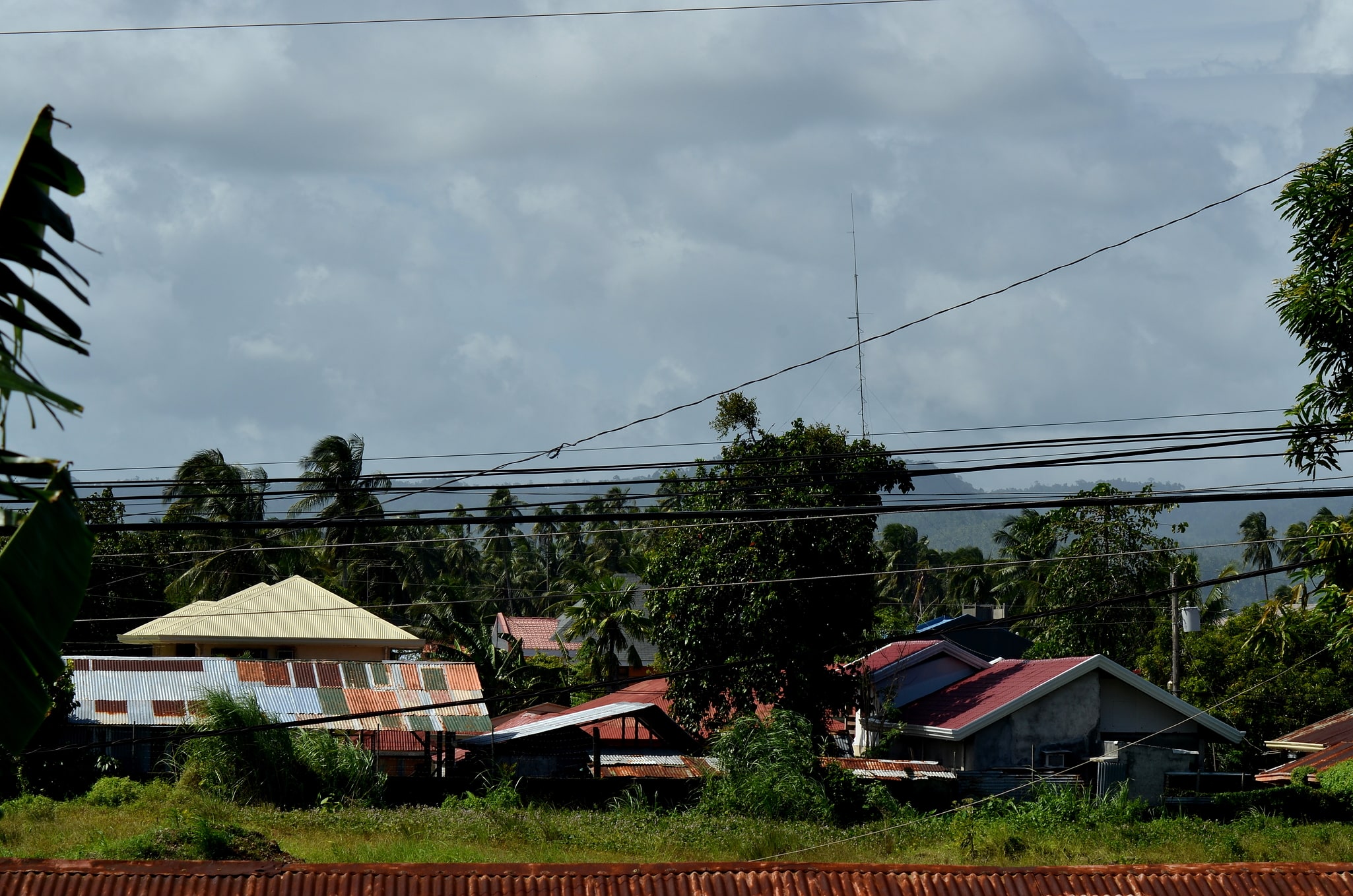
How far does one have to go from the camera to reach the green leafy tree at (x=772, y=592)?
29.4 metres

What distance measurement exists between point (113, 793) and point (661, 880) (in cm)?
1355

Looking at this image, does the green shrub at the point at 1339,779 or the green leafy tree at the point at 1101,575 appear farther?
the green leafy tree at the point at 1101,575

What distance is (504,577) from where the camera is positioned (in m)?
82.6

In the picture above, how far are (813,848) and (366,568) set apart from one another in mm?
36718

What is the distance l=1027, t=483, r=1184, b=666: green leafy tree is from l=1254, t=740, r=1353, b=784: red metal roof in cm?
609

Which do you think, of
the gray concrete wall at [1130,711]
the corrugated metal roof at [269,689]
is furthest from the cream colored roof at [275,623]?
the gray concrete wall at [1130,711]

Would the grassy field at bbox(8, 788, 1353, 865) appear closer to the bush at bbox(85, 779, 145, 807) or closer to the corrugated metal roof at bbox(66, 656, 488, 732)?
the bush at bbox(85, 779, 145, 807)

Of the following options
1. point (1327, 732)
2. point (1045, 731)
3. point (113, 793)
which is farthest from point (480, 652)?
point (1327, 732)

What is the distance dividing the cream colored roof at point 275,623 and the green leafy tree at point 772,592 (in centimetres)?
786

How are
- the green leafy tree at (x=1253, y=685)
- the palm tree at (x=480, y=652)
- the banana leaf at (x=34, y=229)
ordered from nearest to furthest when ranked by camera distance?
1. the banana leaf at (x=34, y=229)
2. the palm tree at (x=480, y=652)
3. the green leafy tree at (x=1253, y=685)

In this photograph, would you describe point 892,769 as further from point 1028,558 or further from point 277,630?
point 277,630

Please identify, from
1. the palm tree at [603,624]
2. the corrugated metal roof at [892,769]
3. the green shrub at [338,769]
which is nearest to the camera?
the green shrub at [338,769]

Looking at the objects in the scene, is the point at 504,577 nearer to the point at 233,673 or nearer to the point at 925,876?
the point at 233,673

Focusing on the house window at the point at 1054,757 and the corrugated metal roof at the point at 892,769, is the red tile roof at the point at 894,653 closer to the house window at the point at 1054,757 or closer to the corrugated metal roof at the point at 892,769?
the house window at the point at 1054,757
